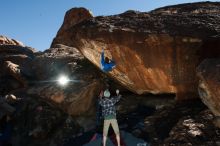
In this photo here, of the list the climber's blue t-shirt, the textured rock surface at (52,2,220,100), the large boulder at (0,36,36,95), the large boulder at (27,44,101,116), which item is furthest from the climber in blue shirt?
the large boulder at (0,36,36,95)

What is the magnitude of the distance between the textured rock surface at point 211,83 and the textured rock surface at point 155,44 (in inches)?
35.0

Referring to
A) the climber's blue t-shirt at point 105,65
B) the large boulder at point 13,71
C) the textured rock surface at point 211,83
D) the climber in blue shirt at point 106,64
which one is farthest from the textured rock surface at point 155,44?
the large boulder at point 13,71

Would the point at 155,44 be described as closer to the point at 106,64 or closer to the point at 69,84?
the point at 106,64

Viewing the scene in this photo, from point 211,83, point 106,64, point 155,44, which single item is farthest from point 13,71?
point 211,83

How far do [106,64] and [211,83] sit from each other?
13.2 ft

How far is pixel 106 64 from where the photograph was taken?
12133mm

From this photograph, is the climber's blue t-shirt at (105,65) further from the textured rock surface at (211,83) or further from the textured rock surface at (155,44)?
the textured rock surface at (211,83)

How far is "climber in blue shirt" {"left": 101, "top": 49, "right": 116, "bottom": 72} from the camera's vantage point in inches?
469

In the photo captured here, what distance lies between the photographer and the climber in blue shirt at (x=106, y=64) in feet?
39.1

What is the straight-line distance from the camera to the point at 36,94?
14852mm

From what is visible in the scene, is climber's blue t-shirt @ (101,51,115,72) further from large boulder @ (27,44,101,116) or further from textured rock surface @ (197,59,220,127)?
textured rock surface @ (197,59,220,127)

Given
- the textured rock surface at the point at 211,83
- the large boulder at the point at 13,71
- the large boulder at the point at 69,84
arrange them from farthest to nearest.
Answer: the large boulder at the point at 13,71
the large boulder at the point at 69,84
the textured rock surface at the point at 211,83

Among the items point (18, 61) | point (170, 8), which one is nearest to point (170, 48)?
point (170, 8)

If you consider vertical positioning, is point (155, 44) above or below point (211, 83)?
above
